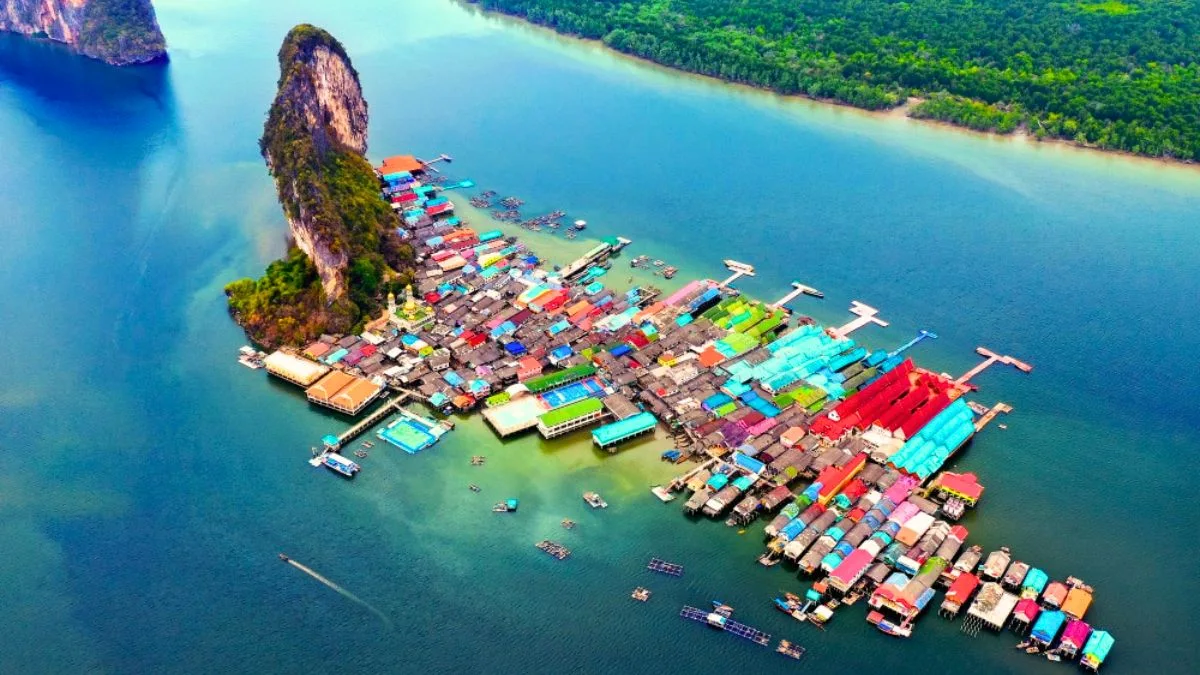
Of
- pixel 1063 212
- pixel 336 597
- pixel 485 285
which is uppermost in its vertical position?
pixel 1063 212

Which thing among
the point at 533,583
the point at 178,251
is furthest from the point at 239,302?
the point at 533,583

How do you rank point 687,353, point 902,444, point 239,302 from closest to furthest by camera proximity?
point 902,444
point 687,353
point 239,302

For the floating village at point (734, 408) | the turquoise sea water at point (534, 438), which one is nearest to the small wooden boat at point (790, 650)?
the floating village at point (734, 408)

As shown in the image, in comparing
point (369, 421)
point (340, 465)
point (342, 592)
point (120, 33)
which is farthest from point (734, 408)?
point (120, 33)

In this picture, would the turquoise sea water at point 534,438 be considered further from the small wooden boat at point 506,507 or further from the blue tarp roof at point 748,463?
the blue tarp roof at point 748,463

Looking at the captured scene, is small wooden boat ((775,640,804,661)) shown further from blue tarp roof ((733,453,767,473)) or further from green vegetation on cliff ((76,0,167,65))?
green vegetation on cliff ((76,0,167,65))

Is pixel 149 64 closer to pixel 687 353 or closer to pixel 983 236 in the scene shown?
pixel 687 353
